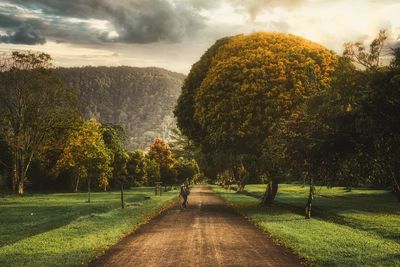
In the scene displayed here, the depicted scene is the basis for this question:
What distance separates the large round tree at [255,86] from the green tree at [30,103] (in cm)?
3402

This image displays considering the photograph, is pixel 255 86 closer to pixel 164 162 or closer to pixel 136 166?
pixel 164 162

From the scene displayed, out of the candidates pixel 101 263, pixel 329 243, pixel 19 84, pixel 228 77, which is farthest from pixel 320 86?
pixel 19 84

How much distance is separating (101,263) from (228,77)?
24.8 meters

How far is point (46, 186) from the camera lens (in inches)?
3568

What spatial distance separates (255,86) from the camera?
35469 mm

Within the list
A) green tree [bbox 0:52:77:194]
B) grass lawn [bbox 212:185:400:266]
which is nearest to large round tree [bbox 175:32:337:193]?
grass lawn [bbox 212:185:400:266]

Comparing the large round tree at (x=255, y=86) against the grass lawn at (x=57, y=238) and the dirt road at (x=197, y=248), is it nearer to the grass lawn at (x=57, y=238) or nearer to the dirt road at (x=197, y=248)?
the grass lawn at (x=57, y=238)

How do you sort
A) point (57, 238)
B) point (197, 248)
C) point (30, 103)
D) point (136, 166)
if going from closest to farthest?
point (197, 248) → point (57, 238) → point (30, 103) → point (136, 166)

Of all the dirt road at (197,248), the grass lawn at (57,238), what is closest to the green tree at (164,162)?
the grass lawn at (57,238)

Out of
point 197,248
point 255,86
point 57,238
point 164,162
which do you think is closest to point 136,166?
point 164,162

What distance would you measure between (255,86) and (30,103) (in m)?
41.8

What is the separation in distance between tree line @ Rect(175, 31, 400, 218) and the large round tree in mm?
78

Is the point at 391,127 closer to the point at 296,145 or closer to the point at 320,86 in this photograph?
the point at 296,145

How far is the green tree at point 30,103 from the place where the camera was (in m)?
64.8
